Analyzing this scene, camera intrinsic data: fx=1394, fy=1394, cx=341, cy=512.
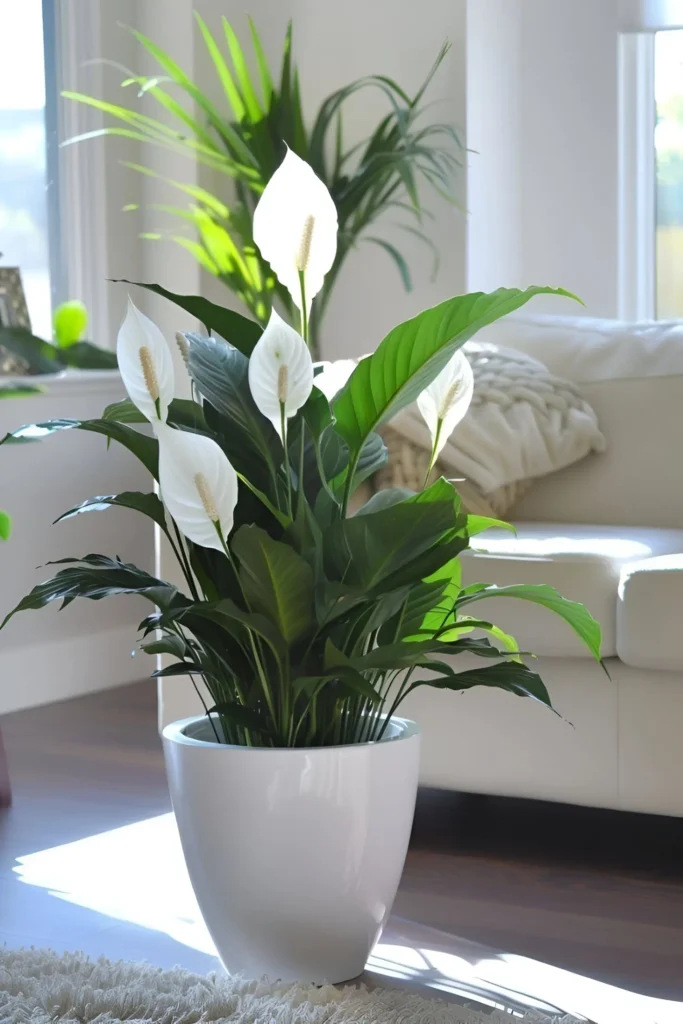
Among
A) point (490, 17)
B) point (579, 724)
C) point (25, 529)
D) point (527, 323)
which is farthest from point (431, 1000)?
point (490, 17)

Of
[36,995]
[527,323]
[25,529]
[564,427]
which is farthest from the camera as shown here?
[25,529]

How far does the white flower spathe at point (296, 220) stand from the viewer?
1.33 meters

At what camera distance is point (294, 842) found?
141cm

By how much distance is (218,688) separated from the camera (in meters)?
1.49

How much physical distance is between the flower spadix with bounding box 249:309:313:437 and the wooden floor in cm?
73

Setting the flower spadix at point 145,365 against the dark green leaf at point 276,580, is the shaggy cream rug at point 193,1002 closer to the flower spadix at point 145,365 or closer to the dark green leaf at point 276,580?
the dark green leaf at point 276,580

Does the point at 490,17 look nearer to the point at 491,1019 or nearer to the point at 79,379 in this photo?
the point at 79,379

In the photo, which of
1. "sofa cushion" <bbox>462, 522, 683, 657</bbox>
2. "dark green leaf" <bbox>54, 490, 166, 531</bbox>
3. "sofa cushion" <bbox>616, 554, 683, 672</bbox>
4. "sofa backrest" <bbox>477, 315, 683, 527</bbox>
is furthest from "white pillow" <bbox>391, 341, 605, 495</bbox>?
"dark green leaf" <bbox>54, 490, 166, 531</bbox>

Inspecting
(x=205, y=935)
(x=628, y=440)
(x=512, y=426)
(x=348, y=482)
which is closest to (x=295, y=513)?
(x=348, y=482)

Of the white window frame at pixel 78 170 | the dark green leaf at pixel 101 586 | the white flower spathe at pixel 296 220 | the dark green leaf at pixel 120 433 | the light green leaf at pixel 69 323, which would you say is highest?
the white window frame at pixel 78 170

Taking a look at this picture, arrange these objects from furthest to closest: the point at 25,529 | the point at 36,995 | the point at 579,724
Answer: the point at 25,529 < the point at 579,724 < the point at 36,995

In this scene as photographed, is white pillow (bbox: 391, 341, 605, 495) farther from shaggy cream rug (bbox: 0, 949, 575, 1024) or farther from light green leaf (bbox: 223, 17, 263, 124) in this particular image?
shaggy cream rug (bbox: 0, 949, 575, 1024)

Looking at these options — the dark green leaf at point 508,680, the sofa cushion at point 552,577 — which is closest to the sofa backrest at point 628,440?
the sofa cushion at point 552,577

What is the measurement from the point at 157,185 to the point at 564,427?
1.57m
